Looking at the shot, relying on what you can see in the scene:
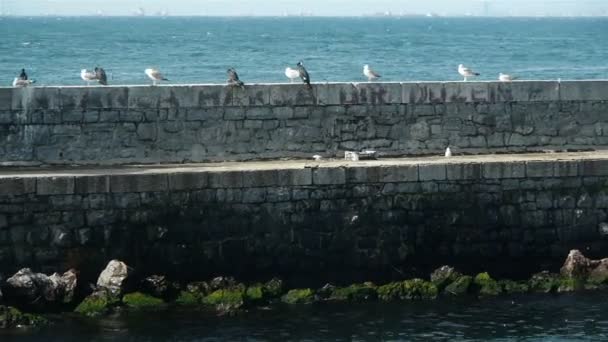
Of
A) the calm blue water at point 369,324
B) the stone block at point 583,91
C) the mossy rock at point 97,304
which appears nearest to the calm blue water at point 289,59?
the stone block at point 583,91

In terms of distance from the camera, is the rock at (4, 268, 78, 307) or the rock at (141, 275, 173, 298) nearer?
the rock at (4, 268, 78, 307)

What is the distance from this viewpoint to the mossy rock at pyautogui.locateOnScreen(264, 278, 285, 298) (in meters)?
18.7

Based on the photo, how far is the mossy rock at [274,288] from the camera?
1870 centimetres

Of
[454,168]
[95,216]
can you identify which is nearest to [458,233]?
[454,168]

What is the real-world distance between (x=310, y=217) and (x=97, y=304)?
9.56ft

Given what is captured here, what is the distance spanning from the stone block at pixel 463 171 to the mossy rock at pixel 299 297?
2.40 metres

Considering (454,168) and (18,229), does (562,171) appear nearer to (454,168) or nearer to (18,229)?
(454,168)

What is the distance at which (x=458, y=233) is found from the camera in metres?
19.7

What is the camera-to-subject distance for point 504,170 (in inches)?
779

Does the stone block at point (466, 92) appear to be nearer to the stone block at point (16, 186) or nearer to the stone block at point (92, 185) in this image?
the stone block at point (92, 185)

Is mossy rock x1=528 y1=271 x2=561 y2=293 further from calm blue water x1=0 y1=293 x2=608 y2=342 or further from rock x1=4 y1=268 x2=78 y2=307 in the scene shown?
rock x1=4 y1=268 x2=78 y2=307

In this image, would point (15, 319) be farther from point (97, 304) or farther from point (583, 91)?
point (583, 91)

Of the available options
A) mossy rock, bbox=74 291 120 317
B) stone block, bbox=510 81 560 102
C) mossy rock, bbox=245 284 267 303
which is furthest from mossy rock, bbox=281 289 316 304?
stone block, bbox=510 81 560 102

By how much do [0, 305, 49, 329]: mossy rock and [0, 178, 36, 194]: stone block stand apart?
1452 mm
